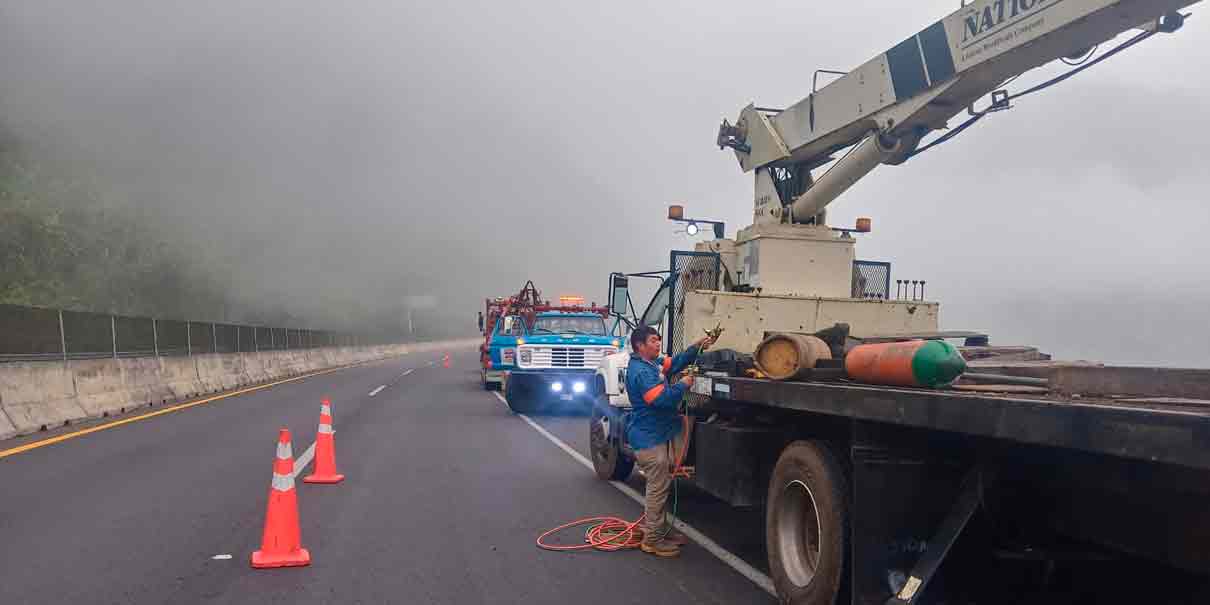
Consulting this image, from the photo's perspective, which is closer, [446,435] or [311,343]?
[446,435]

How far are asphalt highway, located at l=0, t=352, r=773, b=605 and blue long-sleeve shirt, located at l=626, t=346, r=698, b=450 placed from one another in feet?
3.07

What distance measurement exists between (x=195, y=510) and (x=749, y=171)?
6760mm

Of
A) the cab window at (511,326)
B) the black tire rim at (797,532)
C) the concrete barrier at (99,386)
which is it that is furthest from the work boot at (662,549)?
the concrete barrier at (99,386)

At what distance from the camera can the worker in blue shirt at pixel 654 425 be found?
6.28 m

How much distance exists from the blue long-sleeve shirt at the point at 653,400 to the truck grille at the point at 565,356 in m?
9.45

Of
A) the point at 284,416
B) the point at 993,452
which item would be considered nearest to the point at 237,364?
the point at 284,416

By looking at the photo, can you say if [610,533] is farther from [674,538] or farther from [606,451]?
[606,451]

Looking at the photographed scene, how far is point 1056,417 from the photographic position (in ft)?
9.59

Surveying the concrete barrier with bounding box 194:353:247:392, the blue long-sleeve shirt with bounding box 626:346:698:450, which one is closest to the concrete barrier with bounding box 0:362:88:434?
the concrete barrier with bounding box 194:353:247:392

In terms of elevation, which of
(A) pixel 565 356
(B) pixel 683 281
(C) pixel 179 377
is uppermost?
(B) pixel 683 281

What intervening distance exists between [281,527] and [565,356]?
34.3 feet

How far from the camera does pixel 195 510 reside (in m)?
7.42

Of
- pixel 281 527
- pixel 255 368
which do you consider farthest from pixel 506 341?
pixel 255 368

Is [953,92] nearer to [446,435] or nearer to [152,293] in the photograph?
[446,435]
